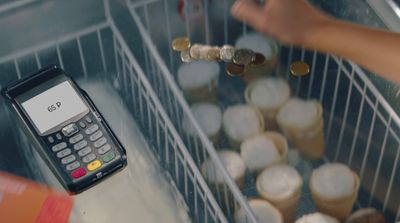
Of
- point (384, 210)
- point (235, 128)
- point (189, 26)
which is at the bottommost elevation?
point (384, 210)

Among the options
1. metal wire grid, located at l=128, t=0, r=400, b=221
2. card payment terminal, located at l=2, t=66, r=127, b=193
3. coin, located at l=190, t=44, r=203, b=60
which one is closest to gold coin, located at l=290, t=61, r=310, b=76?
metal wire grid, located at l=128, t=0, r=400, b=221

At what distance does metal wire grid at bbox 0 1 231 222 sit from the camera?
93cm

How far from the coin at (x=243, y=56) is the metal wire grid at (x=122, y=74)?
4.7 inches

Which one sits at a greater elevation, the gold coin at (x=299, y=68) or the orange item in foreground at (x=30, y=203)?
the gold coin at (x=299, y=68)

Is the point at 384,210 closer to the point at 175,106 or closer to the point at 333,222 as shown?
the point at 333,222

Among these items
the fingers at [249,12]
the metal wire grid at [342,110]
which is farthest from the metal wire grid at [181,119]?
the fingers at [249,12]

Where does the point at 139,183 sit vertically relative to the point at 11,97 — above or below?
below

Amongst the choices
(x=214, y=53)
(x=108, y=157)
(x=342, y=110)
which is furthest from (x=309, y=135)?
(x=108, y=157)

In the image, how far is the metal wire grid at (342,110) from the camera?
3.17ft

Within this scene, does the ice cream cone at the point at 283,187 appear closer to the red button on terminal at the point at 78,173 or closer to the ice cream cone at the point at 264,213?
the ice cream cone at the point at 264,213

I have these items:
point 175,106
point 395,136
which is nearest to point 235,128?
point 175,106

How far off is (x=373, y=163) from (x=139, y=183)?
298 mm

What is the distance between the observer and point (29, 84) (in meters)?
0.90

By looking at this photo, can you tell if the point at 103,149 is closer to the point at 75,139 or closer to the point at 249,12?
the point at 75,139
